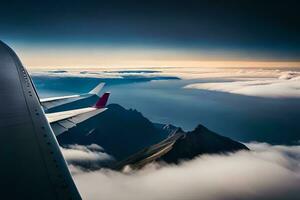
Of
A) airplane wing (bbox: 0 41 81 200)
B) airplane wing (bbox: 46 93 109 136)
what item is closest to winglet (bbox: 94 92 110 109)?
airplane wing (bbox: 46 93 109 136)

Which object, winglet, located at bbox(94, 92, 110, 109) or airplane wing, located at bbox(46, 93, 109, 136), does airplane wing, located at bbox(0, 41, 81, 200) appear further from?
winglet, located at bbox(94, 92, 110, 109)

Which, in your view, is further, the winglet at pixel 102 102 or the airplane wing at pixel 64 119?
the winglet at pixel 102 102

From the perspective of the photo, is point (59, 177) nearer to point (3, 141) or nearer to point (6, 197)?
point (6, 197)

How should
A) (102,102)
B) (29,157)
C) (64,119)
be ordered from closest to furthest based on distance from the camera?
1. (29,157)
2. (64,119)
3. (102,102)

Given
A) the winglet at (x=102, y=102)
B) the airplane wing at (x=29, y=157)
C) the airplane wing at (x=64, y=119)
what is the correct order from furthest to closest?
the winglet at (x=102, y=102), the airplane wing at (x=64, y=119), the airplane wing at (x=29, y=157)

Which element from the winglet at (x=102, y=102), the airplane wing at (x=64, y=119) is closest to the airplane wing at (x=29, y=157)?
the airplane wing at (x=64, y=119)

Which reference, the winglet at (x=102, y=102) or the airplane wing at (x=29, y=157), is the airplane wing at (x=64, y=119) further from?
the airplane wing at (x=29, y=157)

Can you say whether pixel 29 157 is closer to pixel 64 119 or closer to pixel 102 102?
pixel 64 119

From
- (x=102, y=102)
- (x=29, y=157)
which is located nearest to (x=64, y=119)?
(x=102, y=102)

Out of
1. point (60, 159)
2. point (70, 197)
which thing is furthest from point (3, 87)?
point (70, 197)
